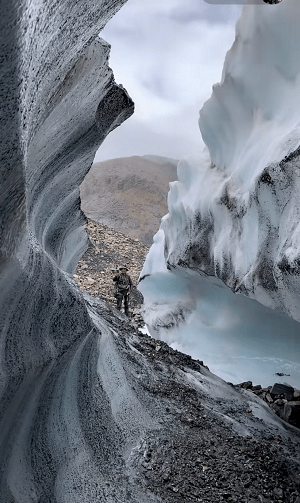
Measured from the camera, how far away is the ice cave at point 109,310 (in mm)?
1537

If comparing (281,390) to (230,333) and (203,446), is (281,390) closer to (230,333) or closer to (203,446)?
(230,333)

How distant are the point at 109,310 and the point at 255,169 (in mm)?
2210

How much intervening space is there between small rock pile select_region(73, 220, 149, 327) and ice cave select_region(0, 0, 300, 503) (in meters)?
4.30

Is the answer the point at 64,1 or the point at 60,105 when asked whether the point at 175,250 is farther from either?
the point at 64,1

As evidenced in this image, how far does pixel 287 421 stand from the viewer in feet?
10.8

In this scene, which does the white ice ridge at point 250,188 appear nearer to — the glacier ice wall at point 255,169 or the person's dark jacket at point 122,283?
the glacier ice wall at point 255,169

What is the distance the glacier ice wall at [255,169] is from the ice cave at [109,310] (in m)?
0.02

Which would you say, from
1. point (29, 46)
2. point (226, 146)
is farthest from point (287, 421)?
point (29, 46)

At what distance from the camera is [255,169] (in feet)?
11.1

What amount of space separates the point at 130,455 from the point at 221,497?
53 centimetres

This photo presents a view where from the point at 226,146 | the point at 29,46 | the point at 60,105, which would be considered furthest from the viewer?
the point at 226,146

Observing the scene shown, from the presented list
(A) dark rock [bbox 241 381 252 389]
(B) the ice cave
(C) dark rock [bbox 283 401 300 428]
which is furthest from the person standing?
(C) dark rock [bbox 283 401 300 428]

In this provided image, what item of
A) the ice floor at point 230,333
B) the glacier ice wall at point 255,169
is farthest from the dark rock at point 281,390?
the glacier ice wall at point 255,169

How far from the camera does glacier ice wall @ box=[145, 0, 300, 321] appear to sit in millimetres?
2898
